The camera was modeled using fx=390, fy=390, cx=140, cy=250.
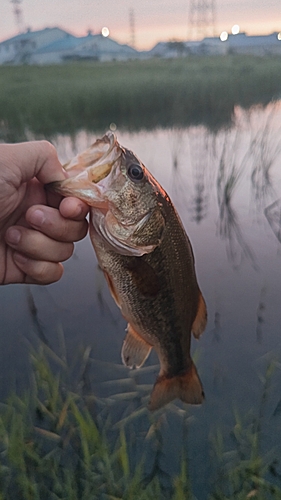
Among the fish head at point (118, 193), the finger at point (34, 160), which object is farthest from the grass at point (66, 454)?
the finger at point (34, 160)

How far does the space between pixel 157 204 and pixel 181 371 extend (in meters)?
0.73

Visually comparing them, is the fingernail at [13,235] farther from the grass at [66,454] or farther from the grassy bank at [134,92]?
the grassy bank at [134,92]

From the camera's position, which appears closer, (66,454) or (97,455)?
(97,455)

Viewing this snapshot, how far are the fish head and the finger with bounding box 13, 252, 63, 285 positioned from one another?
40 cm

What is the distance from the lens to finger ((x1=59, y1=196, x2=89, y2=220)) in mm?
1265

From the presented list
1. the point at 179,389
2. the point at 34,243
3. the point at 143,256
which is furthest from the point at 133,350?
the point at 34,243

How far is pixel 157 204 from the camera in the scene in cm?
125

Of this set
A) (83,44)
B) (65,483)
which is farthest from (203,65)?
(65,483)

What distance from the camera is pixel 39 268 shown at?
60.7 inches

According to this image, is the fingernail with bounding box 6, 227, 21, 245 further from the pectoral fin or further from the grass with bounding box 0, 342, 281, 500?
the grass with bounding box 0, 342, 281, 500

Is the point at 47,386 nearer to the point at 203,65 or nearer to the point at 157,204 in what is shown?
the point at 157,204

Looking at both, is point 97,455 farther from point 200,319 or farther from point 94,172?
point 94,172

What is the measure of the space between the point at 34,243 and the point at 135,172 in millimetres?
498

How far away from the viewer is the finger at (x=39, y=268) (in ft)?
5.05
